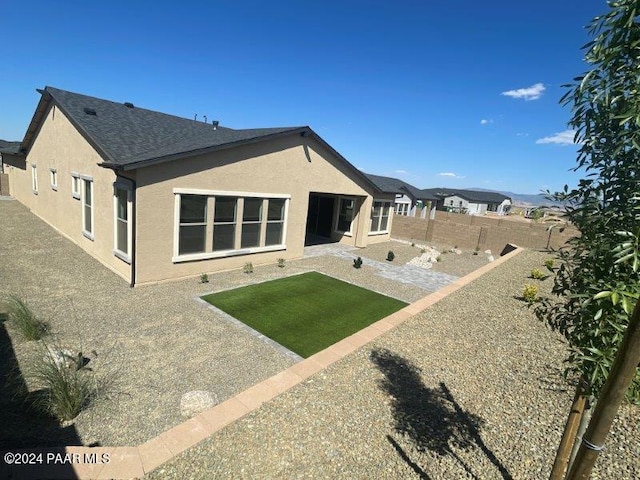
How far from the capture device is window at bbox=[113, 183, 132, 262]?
34.3ft

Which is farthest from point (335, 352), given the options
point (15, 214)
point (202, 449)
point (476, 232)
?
point (15, 214)

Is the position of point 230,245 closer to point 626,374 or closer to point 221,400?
point 221,400

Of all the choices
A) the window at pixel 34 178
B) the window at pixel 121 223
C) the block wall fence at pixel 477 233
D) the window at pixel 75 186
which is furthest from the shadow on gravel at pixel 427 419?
the window at pixel 34 178

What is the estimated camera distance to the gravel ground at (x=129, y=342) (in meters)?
4.86

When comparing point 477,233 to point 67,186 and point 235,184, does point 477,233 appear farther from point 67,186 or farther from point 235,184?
point 67,186

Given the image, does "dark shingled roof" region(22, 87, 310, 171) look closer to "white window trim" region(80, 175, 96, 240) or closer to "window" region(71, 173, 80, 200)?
"white window trim" region(80, 175, 96, 240)

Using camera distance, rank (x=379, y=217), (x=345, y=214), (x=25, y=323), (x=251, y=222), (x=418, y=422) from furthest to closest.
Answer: (x=379, y=217), (x=345, y=214), (x=251, y=222), (x=25, y=323), (x=418, y=422)

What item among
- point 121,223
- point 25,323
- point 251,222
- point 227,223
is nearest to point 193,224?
point 227,223

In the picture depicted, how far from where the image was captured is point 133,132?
12.7 m

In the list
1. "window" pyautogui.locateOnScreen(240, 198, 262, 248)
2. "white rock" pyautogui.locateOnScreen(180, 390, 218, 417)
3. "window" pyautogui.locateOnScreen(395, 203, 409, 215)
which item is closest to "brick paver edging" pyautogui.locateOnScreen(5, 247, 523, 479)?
"white rock" pyautogui.locateOnScreen(180, 390, 218, 417)

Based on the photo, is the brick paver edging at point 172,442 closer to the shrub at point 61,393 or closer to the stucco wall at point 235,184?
the shrub at point 61,393

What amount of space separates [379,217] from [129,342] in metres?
18.0

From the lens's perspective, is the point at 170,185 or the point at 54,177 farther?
the point at 54,177

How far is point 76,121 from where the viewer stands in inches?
467
